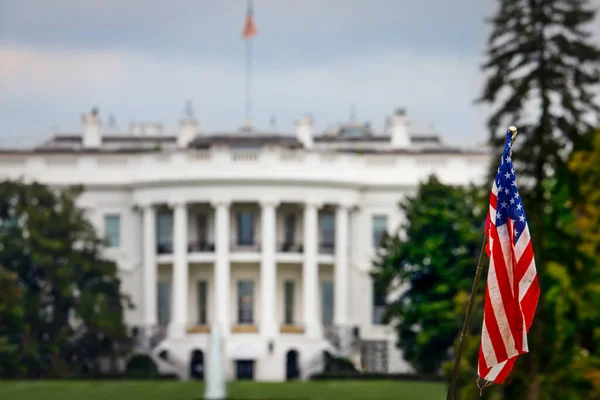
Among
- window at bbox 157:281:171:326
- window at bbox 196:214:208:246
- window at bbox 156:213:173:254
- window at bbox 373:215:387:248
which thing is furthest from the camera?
window at bbox 373:215:387:248

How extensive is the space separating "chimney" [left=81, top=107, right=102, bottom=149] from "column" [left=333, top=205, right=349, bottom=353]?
1370cm

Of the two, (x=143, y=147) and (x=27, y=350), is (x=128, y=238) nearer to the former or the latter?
(x=143, y=147)

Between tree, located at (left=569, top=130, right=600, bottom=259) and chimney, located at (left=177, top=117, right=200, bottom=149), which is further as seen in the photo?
chimney, located at (left=177, top=117, right=200, bottom=149)

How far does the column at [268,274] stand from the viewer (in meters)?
83.2

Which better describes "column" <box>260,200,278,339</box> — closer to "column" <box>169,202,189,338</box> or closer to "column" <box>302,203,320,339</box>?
"column" <box>302,203,320,339</box>

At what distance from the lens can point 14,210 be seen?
77.5 meters

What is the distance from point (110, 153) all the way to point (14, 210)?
12048mm

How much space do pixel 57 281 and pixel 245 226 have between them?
12.8 metres

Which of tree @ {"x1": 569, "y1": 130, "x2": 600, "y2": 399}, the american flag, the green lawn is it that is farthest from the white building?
the american flag

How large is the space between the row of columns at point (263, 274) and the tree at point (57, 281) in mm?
5975

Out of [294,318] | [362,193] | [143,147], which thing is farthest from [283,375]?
[143,147]

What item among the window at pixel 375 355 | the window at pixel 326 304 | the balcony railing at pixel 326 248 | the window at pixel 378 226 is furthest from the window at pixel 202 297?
the window at pixel 378 226

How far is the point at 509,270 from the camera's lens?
1758 centimetres

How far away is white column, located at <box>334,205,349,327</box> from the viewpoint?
84.8 metres
